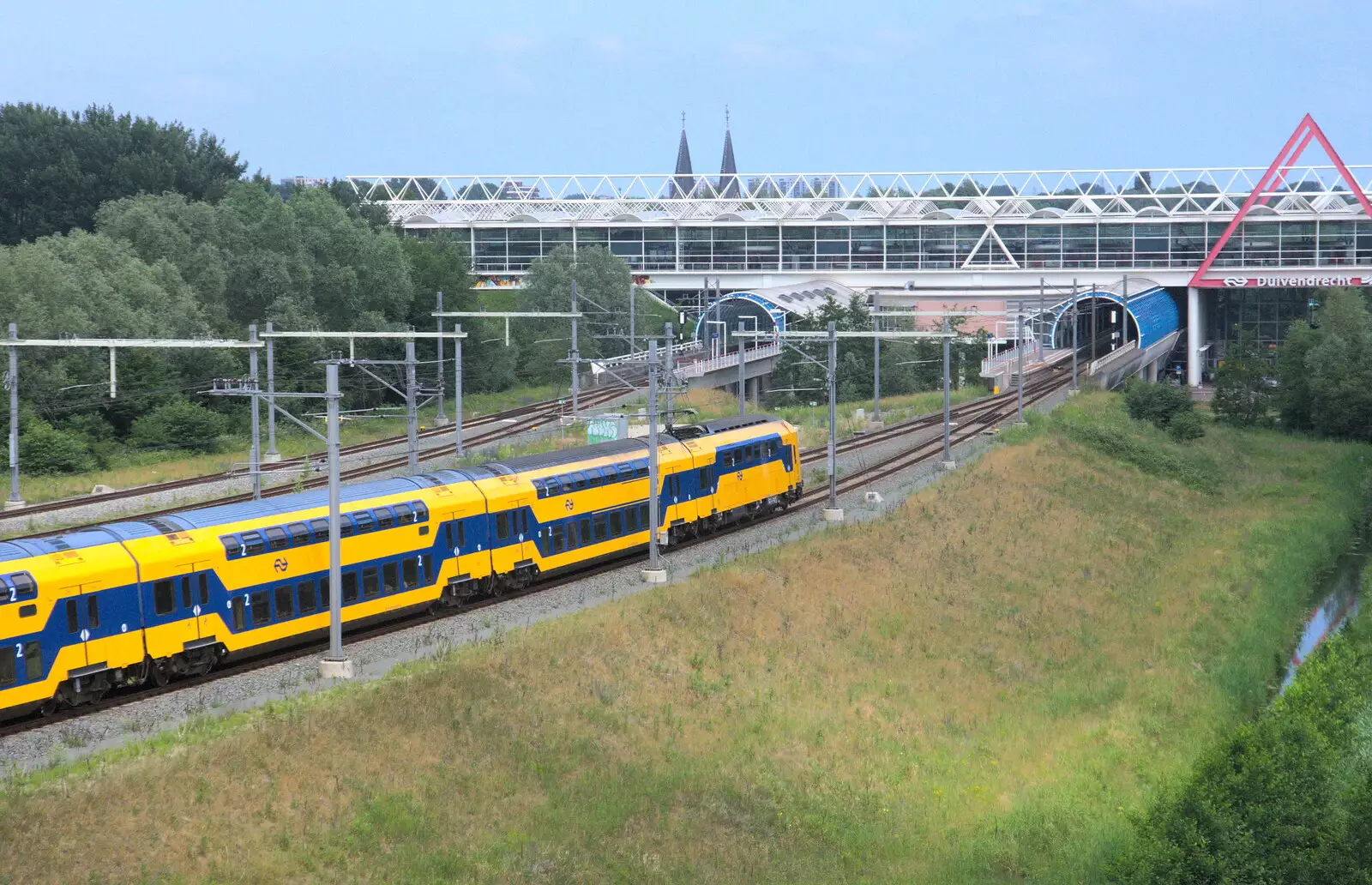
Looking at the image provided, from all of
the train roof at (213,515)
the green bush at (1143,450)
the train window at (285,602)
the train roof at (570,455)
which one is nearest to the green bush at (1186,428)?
the green bush at (1143,450)

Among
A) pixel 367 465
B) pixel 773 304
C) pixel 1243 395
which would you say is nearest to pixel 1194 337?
pixel 1243 395

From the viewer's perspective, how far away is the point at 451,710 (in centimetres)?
2917

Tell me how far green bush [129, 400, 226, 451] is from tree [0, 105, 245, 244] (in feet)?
122

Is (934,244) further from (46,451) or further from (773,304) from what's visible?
(46,451)

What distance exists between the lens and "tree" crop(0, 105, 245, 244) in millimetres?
96812

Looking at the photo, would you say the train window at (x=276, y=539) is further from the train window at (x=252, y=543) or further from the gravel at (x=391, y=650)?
the gravel at (x=391, y=650)

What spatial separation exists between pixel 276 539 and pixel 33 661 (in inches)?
250

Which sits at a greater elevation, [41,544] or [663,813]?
[41,544]

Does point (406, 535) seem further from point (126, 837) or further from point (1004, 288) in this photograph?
point (1004, 288)

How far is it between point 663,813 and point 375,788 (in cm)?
558

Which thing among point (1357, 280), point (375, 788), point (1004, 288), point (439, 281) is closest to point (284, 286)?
point (439, 281)

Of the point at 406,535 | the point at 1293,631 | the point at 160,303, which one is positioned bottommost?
the point at 1293,631

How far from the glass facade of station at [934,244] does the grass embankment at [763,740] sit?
73.0 meters

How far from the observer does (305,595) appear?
32406 millimetres
